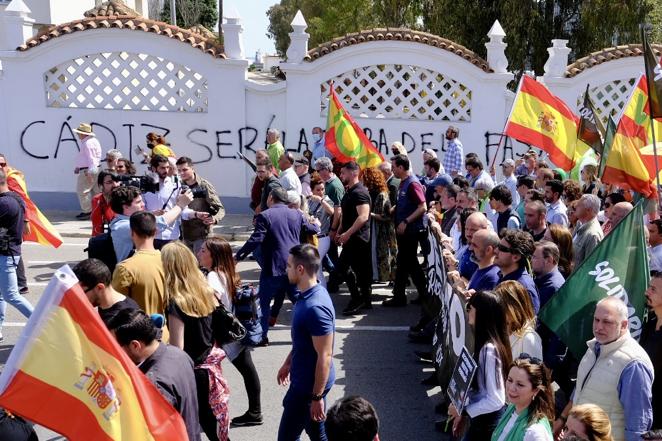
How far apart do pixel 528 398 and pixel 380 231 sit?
527 centimetres

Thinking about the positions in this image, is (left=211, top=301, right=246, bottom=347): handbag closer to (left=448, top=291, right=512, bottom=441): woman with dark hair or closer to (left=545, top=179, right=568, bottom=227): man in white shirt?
(left=448, top=291, right=512, bottom=441): woman with dark hair

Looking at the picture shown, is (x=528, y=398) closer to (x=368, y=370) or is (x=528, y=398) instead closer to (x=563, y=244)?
(x=563, y=244)

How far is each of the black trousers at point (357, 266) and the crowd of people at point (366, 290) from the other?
0.02 m

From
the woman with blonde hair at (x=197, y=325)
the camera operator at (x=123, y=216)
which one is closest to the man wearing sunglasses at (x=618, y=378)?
the woman with blonde hair at (x=197, y=325)

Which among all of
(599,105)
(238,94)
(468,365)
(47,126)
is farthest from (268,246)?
(599,105)

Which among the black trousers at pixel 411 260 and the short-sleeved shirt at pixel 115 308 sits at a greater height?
the short-sleeved shirt at pixel 115 308

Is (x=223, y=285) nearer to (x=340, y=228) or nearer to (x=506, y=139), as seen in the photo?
(x=340, y=228)

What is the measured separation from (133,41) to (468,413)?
439 inches

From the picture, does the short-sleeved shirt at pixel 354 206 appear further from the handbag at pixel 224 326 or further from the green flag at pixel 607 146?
the handbag at pixel 224 326

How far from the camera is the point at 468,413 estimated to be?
4.41 m

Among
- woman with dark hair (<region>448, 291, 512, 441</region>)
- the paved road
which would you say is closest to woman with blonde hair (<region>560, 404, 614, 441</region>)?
woman with dark hair (<region>448, 291, 512, 441</region>)

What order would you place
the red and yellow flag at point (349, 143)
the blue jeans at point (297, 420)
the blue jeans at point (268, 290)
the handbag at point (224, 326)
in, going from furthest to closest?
the red and yellow flag at point (349, 143) < the blue jeans at point (268, 290) < the handbag at point (224, 326) < the blue jeans at point (297, 420)

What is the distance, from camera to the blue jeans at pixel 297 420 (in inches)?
184

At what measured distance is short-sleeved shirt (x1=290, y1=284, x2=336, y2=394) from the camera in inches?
179
